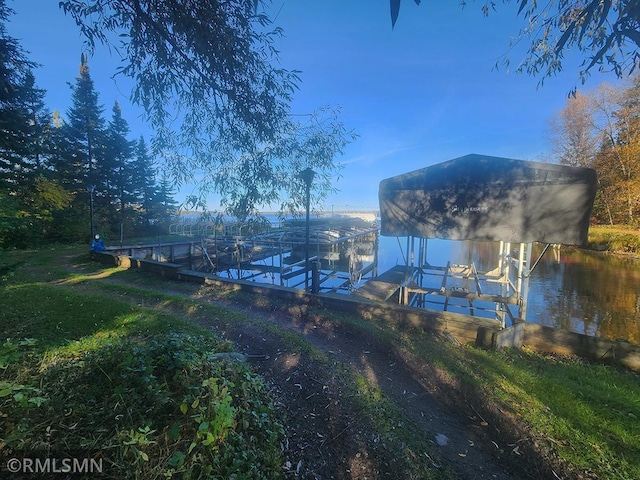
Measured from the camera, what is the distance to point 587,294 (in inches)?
421

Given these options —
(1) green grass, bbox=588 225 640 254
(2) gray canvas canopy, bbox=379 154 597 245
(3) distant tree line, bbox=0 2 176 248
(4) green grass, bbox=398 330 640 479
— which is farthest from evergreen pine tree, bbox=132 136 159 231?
(1) green grass, bbox=588 225 640 254

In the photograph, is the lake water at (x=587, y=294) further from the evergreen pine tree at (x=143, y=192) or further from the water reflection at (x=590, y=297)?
the evergreen pine tree at (x=143, y=192)

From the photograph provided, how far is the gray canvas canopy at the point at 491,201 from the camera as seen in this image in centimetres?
511

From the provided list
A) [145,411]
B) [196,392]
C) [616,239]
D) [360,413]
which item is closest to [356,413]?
[360,413]

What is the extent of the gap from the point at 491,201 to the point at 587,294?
9.04 meters

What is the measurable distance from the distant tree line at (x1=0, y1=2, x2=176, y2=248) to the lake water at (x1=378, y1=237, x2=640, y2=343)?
61.1 ft

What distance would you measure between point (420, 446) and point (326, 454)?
2.99 ft

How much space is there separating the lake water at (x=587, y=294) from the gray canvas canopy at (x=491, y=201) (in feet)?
6.46

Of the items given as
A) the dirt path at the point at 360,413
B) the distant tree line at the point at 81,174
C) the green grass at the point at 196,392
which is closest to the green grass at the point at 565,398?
the green grass at the point at 196,392

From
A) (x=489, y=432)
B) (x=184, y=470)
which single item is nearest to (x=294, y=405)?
(x=184, y=470)

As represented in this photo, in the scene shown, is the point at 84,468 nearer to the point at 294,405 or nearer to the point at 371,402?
the point at 294,405

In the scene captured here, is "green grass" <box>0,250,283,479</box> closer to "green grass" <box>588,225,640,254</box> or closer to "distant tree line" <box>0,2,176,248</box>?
"distant tree line" <box>0,2,176,248</box>

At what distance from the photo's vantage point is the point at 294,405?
2768 millimetres

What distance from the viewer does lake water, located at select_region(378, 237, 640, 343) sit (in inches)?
308
